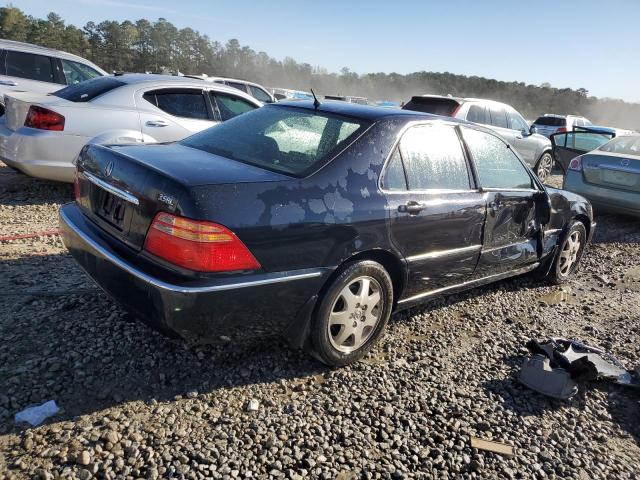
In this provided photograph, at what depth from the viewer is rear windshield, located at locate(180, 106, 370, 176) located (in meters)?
2.98

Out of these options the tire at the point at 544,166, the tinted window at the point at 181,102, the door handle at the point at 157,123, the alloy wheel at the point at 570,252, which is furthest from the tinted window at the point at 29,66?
the tire at the point at 544,166

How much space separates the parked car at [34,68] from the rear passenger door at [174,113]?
12.2 feet

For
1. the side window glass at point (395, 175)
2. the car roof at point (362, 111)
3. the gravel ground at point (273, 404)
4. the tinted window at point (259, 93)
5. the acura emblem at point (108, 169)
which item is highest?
the car roof at point (362, 111)

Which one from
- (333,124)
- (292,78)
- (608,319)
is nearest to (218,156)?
(333,124)

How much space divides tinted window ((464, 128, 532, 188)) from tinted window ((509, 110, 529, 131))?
7781mm

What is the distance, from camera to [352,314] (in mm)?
3057

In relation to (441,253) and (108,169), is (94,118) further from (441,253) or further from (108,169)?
(441,253)

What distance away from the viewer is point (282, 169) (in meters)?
2.89

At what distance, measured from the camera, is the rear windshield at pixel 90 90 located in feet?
19.4

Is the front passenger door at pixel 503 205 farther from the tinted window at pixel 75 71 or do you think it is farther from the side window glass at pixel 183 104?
the tinted window at pixel 75 71

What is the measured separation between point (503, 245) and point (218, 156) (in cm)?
237

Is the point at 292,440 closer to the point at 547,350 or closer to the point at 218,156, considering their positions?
the point at 218,156

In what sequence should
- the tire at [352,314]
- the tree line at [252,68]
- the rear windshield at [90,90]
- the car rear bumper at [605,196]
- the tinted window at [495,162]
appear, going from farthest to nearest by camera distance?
the tree line at [252,68], the car rear bumper at [605,196], the rear windshield at [90,90], the tinted window at [495,162], the tire at [352,314]

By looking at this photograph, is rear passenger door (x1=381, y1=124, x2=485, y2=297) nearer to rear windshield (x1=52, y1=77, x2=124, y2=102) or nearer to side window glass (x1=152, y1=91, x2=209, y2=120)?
side window glass (x1=152, y1=91, x2=209, y2=120)
